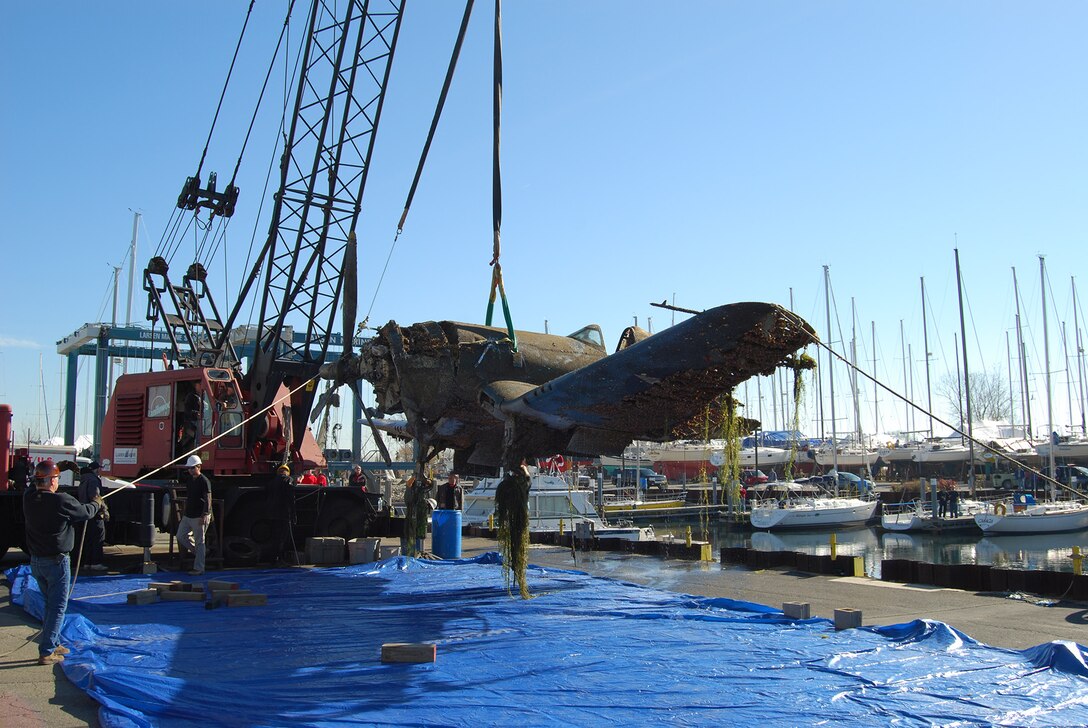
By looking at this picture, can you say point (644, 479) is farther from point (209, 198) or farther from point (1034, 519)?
point (209, 198)

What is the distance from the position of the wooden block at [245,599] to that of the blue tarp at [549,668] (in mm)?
108

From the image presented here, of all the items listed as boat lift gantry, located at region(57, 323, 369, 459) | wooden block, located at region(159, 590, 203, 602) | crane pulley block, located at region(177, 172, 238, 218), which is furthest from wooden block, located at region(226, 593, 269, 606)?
boat lift gantry, located at region(57, 323, 369, 459)

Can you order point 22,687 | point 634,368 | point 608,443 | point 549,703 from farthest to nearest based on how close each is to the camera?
point 608,443
point 634,368
point 22,687
point 549,703

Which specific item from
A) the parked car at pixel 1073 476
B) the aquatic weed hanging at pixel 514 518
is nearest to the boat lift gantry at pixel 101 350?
the aquatic weed hanging at pixel 514 518

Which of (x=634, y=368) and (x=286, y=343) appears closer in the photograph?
(x=634, y=368)

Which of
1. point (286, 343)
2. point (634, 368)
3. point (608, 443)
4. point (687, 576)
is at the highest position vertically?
point (286, 343)

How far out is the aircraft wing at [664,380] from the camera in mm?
8023

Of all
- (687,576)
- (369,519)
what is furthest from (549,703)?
(369,519)

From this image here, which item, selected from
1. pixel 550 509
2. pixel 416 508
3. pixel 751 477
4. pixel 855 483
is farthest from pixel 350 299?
pixel 751 477

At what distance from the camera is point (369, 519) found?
62.6 feet

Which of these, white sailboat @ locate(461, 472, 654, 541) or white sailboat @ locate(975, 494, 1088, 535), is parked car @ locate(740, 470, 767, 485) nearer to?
white sailboat @ locate(975, 494, 1088, 535)

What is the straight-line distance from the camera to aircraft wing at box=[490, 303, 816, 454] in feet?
26.3

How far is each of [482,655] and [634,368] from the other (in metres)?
3.35

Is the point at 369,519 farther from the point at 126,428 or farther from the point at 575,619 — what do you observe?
the point at 575,619
